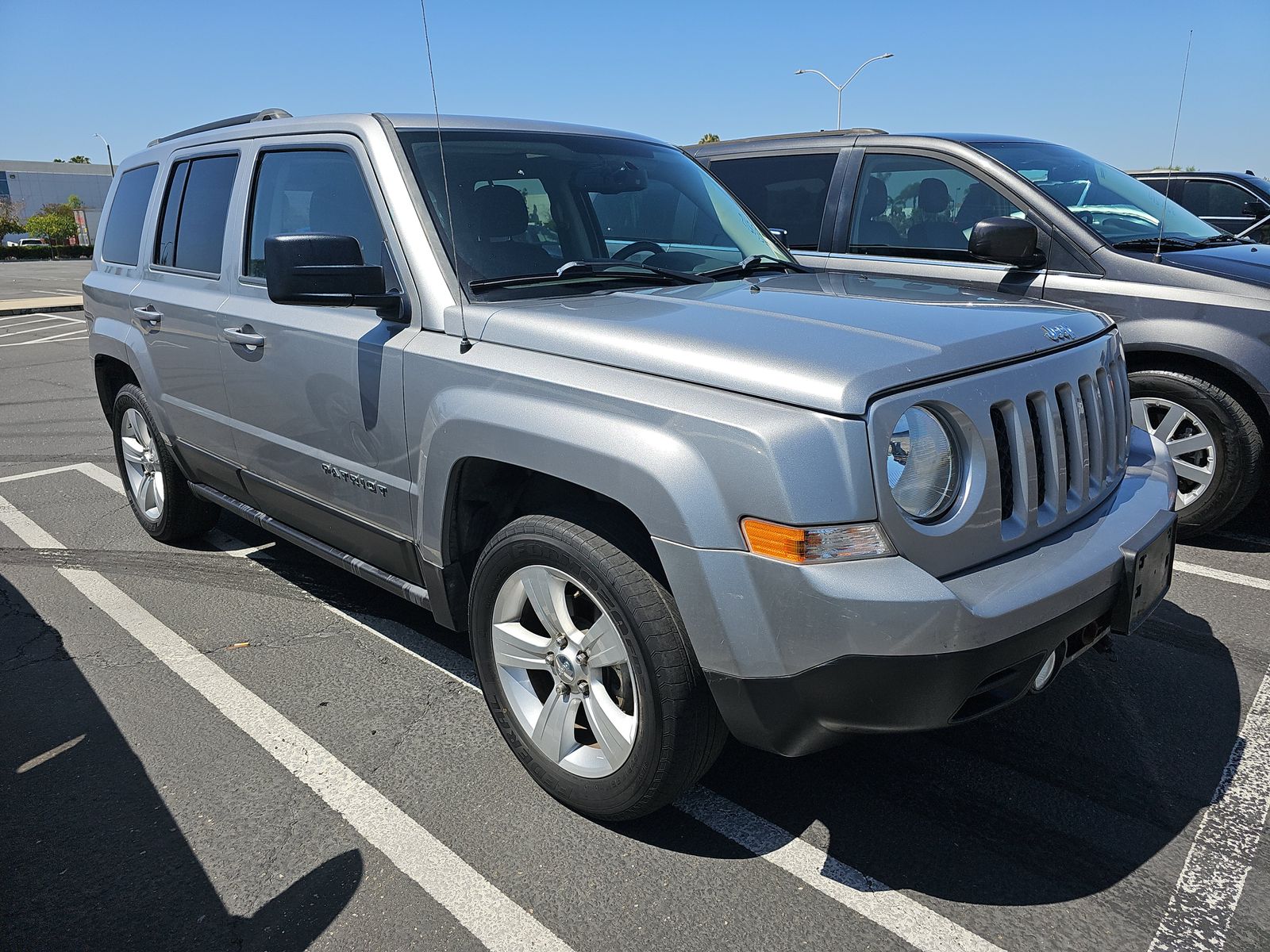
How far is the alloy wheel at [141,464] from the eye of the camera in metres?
4.91

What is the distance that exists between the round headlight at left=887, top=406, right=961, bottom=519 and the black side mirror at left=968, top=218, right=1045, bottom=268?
9.26 ft

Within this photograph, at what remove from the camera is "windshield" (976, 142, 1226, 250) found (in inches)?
198

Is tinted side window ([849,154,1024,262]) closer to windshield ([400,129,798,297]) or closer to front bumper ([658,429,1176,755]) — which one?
windshield ([400,129,798,297])

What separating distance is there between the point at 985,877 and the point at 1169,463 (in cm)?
149

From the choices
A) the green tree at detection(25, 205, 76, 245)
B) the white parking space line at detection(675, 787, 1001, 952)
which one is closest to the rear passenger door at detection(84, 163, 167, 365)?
the white parking space line at detection(675, 787, 1001, 952)

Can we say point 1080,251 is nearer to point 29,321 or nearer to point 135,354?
→ point 135,354

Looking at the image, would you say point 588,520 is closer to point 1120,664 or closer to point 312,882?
point 312,882

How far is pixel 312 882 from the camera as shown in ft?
8.06

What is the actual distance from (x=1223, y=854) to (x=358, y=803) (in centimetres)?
235

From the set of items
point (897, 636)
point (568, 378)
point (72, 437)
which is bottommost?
point (72, 437)

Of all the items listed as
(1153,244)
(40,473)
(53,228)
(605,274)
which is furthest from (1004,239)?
(53,228)

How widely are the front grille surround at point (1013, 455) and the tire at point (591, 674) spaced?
0.63m

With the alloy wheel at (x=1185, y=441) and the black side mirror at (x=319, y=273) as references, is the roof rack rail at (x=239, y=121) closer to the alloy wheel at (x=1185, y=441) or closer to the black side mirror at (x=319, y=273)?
the black side mirror at (x=319, y=273)

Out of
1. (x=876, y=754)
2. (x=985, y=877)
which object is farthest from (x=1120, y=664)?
(x=985, y=877)
